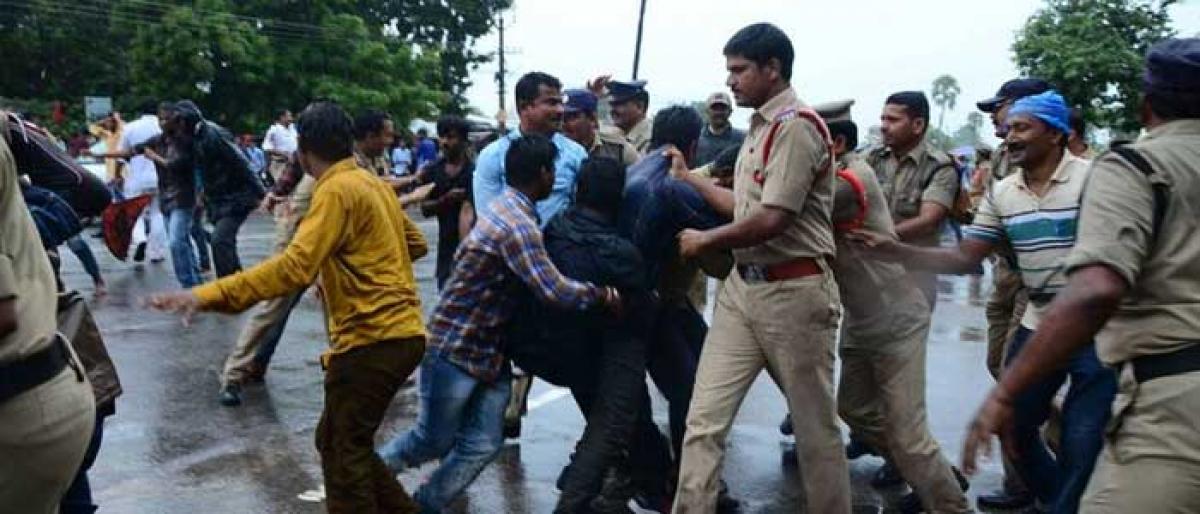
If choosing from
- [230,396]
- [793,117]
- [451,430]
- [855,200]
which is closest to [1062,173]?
[855,200]

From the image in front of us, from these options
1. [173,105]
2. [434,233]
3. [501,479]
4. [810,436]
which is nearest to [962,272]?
[810,436]

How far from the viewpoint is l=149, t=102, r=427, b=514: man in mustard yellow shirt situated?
12.9 ft

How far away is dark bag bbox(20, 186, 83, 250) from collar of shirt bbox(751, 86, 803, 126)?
2401 millimetres

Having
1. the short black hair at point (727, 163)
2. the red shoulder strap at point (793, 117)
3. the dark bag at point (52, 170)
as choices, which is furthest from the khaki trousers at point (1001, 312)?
the dark bag at point (52, 170)

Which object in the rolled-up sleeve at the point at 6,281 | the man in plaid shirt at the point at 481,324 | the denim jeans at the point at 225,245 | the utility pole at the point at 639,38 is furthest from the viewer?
the utility pole at the point at 639,38

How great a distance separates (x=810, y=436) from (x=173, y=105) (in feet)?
20.2

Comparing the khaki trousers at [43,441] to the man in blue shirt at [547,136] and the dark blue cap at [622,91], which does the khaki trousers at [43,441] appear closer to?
the man in blue shirt at [547,136]

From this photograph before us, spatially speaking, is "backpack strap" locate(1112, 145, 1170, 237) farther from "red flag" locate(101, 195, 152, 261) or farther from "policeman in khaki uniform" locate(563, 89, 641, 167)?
"red flag" locate(101, 195, 152, 261)

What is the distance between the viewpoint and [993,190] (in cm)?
446

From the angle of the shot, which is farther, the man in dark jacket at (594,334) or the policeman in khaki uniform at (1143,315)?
the man in dark jacket at (594,334)

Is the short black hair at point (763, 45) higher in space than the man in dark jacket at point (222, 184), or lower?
higher

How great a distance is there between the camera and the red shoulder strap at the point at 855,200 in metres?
4.42

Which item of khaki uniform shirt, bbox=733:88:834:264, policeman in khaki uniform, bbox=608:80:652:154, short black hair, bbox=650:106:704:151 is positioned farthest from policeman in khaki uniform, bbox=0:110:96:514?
policeman in khaki uniform, bbox=608:80:652:154

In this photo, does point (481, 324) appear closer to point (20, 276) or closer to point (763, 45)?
point (763, 45)
